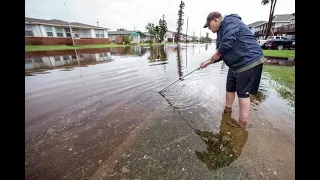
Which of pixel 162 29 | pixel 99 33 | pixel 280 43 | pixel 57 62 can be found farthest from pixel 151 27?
pixel 57 62

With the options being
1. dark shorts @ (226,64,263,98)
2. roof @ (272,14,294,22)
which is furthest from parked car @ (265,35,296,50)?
roof @ (272,14,294,22)

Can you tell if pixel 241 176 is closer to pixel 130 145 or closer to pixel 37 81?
pixel 130 145

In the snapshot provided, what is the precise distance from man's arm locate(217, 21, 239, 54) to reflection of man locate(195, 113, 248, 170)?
1.37 m

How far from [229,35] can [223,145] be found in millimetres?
1651

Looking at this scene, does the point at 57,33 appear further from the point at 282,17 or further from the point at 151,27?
the point at 282,17

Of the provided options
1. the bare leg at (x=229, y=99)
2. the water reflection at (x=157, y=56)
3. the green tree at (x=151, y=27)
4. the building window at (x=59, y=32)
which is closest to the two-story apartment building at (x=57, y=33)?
the building window at (x=59, y=32)

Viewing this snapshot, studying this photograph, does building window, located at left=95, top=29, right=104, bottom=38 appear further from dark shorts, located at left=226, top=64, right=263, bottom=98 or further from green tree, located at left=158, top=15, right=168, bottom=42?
dark shorts, located at left=226, top=64, right=263, bottom=98

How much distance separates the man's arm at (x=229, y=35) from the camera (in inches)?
98.4

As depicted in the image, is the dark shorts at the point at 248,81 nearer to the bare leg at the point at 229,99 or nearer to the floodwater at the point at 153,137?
the bare leg at the point at 229,99

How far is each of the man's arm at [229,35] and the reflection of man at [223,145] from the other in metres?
1.37

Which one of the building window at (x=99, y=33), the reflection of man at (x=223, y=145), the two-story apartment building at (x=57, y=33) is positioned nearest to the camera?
the reflection of man at (x=223, y=145)

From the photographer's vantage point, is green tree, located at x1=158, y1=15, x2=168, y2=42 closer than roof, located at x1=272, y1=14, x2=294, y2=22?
No

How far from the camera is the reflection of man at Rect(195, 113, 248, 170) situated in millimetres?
2088
